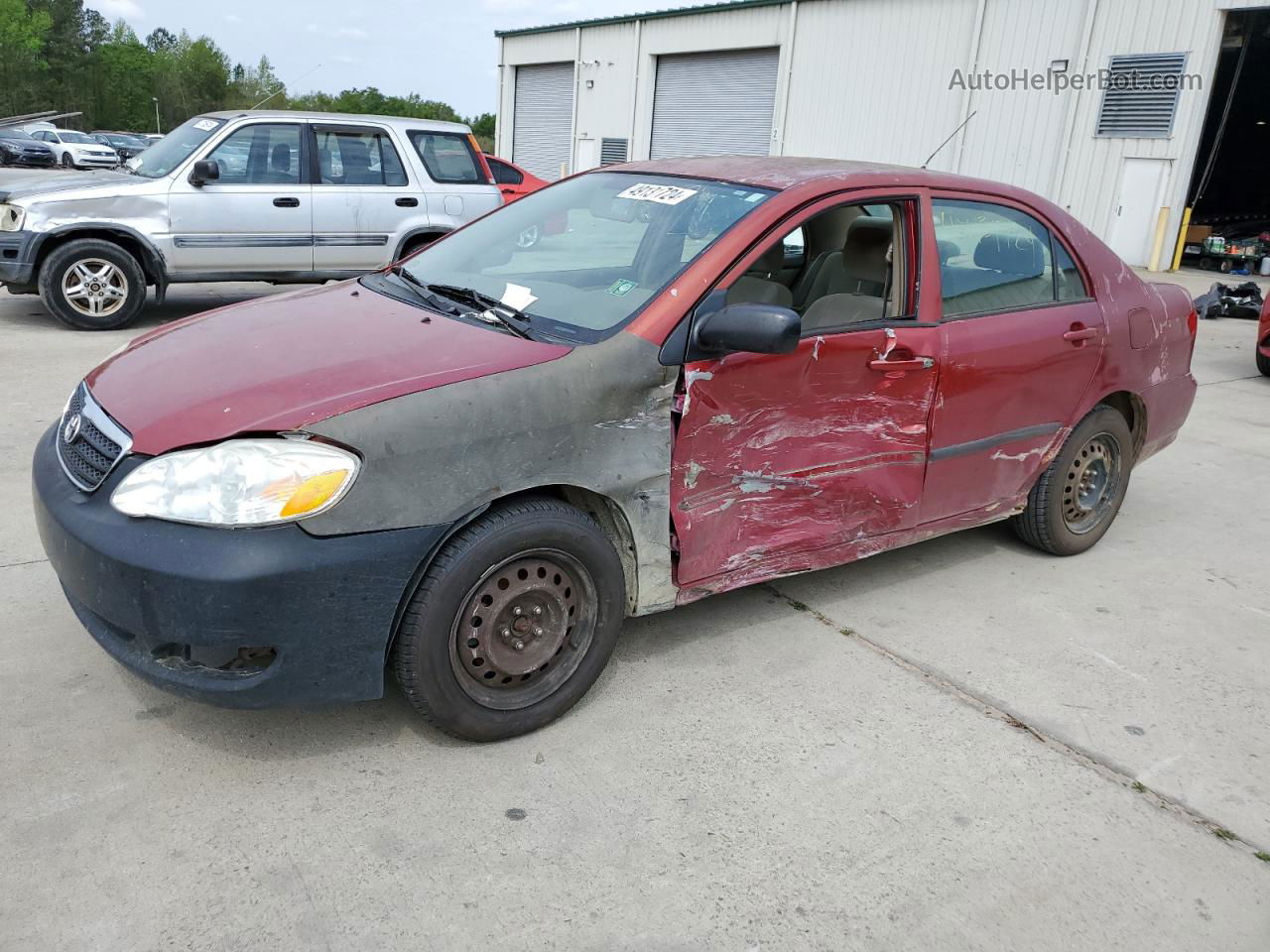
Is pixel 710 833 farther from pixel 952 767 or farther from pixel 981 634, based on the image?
pixel 981 634

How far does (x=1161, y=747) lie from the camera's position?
10.1 ft

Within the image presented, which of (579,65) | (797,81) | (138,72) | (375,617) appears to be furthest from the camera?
(138,72)

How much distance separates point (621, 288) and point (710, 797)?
1.58 m

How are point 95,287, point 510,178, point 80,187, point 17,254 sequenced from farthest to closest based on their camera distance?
point 510,178 → point 95,287 → point 80,187 → point 17,254

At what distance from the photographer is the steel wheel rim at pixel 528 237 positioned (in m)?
3.71

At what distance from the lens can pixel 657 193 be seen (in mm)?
3590

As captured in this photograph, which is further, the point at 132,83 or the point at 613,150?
the point at 132,83

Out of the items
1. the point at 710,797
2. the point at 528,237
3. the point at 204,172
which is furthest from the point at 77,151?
the point at 710,797

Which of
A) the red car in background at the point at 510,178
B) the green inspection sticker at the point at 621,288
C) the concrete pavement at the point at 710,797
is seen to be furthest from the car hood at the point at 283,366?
the red car in background at the point at 510,178

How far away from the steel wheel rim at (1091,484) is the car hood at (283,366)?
2724 mm

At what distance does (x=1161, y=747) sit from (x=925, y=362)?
146 cm

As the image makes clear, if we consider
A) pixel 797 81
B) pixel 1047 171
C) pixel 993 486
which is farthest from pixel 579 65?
pixel 993 486

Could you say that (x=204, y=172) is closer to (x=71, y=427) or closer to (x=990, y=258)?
(x=71, y=427)

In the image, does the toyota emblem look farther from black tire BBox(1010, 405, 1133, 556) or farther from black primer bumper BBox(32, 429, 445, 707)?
black tire BBox(1010, 405, 1133, 556)
